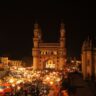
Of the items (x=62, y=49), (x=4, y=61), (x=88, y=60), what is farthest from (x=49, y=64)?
(x=88, y=60)

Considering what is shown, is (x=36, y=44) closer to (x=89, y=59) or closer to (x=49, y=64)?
(x=49, y=64)

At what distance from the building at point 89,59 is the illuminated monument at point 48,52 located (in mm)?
29871

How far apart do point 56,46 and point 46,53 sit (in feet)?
6.91

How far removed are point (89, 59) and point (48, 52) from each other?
3307 centimetres

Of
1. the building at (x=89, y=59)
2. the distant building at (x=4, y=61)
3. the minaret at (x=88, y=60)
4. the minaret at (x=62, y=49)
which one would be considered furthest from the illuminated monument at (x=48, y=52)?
the building at (x=89, y=59)

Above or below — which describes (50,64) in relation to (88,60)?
above

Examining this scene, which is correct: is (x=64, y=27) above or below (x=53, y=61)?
above

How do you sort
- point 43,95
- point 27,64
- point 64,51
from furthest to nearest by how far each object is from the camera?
1. point 27,64
2. point 64,51
3. point 43,95

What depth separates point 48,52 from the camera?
63.5m

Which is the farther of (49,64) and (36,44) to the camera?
(49,64)

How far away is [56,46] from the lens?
2517 inches

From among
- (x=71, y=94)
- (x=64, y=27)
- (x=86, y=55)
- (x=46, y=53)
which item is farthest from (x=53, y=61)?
(x=71, y=94)

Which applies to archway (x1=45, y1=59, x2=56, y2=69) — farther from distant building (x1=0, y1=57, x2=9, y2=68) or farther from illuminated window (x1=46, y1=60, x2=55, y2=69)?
distant building (x1=0, y1=57, x2=9, y2=68)

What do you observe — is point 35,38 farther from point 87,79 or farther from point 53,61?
point 87,79
